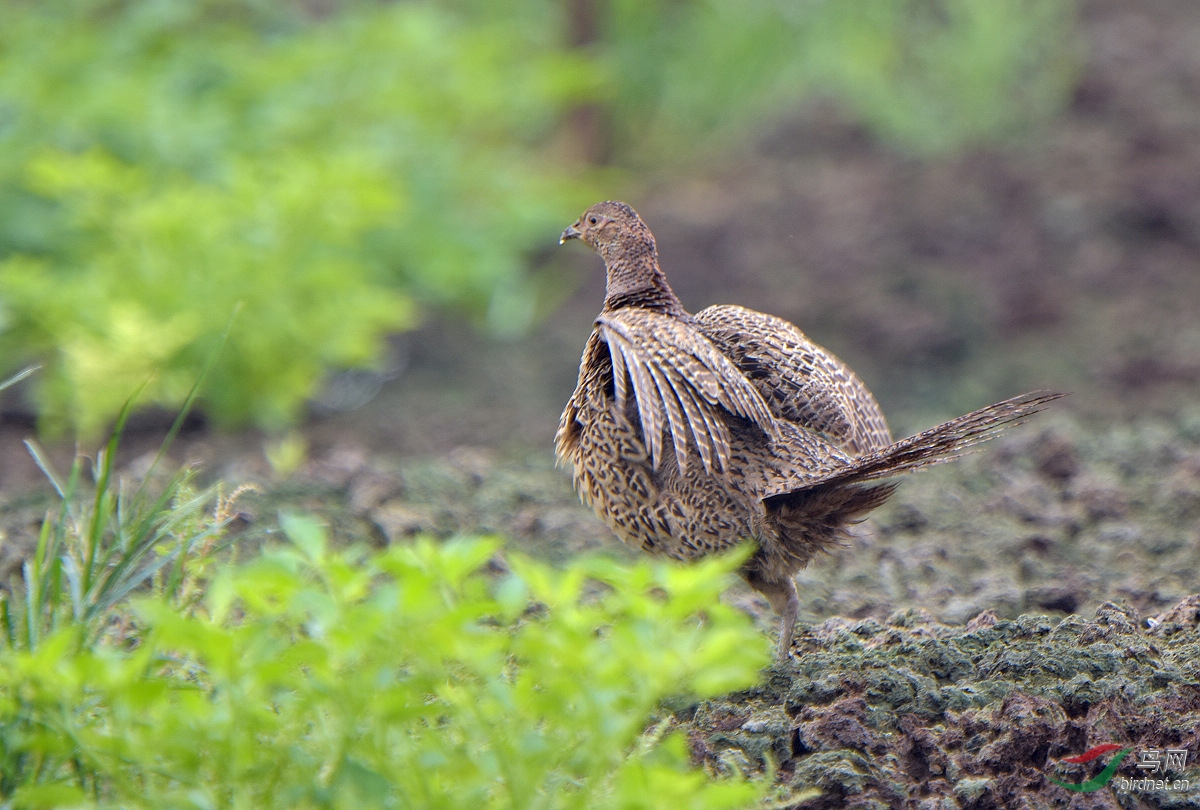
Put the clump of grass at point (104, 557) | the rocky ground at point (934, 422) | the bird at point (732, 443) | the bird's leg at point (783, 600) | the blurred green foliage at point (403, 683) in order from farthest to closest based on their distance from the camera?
the bird's leg at point (783, 600) → the bird at point (732, 443) → the rocky ground at point (934, 422) → the clump of grass at point (104, 557) → the blurred green foliage at point (403, 683)

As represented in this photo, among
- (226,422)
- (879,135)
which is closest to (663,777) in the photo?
(226,422)

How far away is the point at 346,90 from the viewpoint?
6.88m

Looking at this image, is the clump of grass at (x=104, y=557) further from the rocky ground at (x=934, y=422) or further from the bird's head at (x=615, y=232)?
the bird's head at (x=615, y=232)

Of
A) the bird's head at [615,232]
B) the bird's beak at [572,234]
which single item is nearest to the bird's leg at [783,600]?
the bird's head at [615,232]

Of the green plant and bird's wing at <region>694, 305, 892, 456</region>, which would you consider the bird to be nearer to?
bird's wing at <region>694, 305, 892, 456</region>

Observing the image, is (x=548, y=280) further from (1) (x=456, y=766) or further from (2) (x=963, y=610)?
(1) (x=456, y=766)

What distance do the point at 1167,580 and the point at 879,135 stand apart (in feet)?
17.9

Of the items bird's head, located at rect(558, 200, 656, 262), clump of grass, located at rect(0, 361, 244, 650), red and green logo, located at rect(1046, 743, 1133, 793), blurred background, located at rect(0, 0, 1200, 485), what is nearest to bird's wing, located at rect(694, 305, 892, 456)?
bird's head, located at rect(558, 200, 656, 262)

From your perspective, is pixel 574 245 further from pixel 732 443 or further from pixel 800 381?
pixel 732 443

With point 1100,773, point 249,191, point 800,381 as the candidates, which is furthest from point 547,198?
point 1100,773

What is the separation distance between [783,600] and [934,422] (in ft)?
8.56

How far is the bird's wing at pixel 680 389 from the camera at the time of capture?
109 inches

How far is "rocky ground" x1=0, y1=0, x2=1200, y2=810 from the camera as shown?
251 cm

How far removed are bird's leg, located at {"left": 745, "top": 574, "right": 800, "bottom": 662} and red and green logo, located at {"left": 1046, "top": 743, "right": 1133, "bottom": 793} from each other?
71 centimetres
